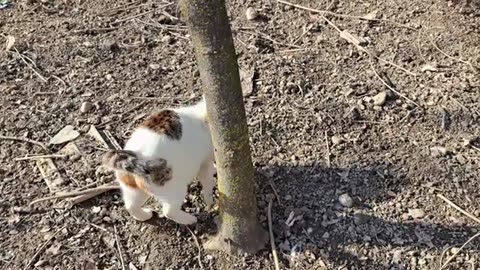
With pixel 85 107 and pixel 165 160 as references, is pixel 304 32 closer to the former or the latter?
pixel 85 107

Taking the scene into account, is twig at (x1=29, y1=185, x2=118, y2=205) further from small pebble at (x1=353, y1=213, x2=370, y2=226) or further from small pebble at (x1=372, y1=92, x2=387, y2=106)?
small pebble at (x1=372, y1=92, x2=387, y2=106)

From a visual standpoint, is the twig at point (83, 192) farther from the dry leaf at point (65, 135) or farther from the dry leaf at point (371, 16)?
the dry leaf at point (371, 16)

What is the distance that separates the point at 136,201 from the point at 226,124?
584 millimetres

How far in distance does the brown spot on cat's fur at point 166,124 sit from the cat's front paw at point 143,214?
0.40 meters

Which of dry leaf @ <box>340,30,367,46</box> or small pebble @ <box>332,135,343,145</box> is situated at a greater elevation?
dry leaf @ <box>340,30,367,46</box>

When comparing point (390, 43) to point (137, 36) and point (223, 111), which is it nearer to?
point (137, 36)

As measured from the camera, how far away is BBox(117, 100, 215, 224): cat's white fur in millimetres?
Answer: 2586

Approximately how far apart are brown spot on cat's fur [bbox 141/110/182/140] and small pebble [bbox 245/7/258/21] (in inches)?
55.6

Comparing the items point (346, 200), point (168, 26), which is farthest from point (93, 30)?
point (346, 200)

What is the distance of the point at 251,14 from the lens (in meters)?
3.96

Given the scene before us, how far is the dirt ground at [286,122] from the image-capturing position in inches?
112

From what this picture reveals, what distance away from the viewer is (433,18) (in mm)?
3908

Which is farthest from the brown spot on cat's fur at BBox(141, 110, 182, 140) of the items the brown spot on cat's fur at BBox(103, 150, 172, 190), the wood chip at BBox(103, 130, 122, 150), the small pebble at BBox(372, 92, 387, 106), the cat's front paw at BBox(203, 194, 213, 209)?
the small pebble at BBox(372, 92, 387, 106)

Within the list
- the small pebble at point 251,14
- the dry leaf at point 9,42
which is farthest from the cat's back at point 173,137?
the dry leaf at point 9,42
